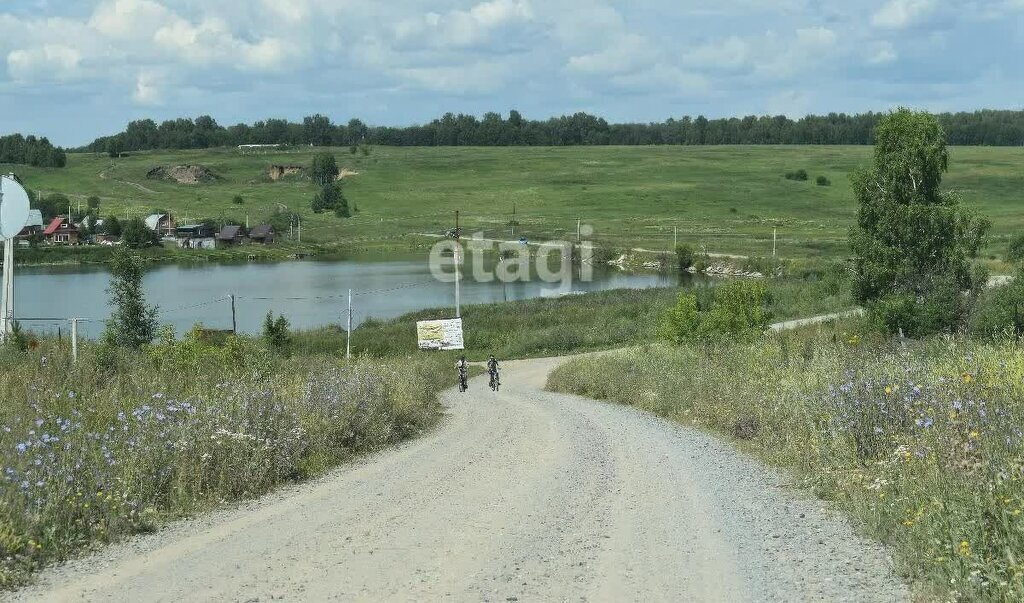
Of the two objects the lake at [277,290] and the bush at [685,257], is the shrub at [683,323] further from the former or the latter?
the bush at [685,257]

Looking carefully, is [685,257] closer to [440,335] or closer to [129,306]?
[440,335]

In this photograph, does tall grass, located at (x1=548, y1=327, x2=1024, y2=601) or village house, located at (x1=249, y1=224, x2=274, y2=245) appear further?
village house, located at (x1=249, y1=224, x2=274, y2=245)

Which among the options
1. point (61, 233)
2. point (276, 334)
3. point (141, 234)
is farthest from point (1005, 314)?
point (61, 233)

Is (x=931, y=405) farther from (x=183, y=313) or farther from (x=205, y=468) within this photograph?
(x=183, y=313)

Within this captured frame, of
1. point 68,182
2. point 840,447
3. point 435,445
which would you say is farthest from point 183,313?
point 68,182

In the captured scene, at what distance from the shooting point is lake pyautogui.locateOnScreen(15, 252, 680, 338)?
67.4m

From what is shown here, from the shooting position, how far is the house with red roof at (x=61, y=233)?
13138cm

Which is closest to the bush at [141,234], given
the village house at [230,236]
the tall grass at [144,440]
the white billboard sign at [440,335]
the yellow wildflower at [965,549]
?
the village house at [230,236]

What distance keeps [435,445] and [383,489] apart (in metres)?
4.07

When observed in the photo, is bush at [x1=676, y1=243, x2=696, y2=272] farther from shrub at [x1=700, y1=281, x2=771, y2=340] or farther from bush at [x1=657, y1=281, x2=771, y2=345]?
bush at [x1=657, y1=281, x2=771, y2=345]

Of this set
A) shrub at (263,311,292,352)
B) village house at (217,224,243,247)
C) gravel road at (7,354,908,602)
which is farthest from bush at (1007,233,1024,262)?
village house at (217,224,243,247)

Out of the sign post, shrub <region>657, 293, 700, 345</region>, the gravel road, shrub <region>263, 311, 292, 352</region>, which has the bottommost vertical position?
shrub <region>263, 311, 292, 352</region>

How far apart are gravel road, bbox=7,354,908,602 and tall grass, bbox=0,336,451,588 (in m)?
0.31

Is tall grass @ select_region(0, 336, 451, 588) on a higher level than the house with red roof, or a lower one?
higher
